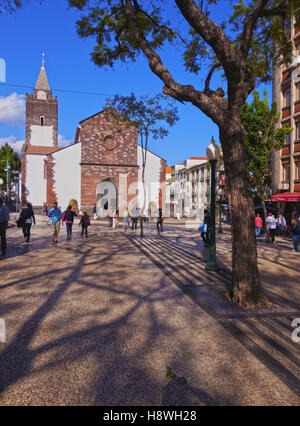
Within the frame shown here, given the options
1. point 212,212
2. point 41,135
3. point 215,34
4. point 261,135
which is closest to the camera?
point 215,34

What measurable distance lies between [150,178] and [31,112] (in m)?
33.7

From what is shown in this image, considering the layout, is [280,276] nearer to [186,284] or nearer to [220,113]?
[186,284]

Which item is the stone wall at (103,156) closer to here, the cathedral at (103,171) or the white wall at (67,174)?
the cathedral at (103,171)

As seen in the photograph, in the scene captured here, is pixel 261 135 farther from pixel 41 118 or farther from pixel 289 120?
pixel 41 118

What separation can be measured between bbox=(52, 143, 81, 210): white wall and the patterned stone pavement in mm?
32069

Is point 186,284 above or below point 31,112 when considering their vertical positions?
below

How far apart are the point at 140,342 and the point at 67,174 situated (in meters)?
37.2

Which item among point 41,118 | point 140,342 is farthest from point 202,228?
point 41,118

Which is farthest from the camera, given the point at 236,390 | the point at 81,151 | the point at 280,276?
the point at 81,151

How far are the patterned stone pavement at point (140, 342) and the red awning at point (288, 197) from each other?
48.7ft

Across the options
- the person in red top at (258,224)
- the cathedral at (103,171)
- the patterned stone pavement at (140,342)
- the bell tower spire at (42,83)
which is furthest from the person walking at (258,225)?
the bell tower spire at (42,83)

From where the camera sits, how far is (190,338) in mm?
4266

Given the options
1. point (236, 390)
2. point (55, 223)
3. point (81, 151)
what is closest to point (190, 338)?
point (236, 390)

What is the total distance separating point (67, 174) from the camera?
39.2 metres
